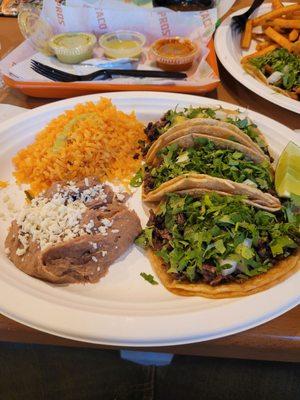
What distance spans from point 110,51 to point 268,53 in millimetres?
1090

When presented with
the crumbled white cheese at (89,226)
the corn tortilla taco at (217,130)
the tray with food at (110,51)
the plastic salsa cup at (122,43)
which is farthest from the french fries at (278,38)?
the crumbled white cheese at (89,226)

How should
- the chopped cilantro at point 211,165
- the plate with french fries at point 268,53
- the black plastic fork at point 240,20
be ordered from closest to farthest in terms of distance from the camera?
the chopped cilantro at point 211,165 → the plate with french fries at point 268,53 → the black plastic fork at point 240,20

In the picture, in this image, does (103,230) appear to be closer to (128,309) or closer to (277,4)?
(128,309)

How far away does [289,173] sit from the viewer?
4.91 ft

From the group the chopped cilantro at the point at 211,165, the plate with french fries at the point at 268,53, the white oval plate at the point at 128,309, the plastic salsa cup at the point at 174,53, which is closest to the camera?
the white oval plate at the point at 128,309

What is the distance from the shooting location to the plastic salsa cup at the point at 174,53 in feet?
7.91

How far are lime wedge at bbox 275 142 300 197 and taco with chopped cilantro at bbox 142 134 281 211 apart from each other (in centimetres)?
4

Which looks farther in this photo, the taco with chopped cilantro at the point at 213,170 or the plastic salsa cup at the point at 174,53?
the plastic salsa cup at the point at 174,53

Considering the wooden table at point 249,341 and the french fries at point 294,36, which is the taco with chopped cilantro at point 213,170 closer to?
the wooden table at point 249,341

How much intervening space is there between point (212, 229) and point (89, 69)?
5.27ft

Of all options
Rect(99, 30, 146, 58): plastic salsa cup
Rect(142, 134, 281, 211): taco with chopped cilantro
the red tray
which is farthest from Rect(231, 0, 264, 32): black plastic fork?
Rect(142, 134, 281, 211): taco with chopped cilantro

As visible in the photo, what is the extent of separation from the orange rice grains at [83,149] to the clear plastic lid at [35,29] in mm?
925

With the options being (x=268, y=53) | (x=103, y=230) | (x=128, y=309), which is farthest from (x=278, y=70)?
(x=128, y=309)

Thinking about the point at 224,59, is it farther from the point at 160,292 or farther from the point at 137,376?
the point at 137,376
